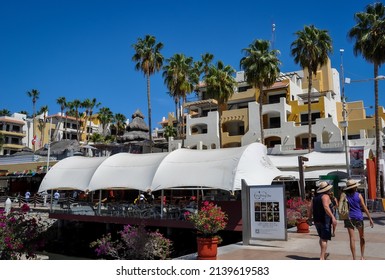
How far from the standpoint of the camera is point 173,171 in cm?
1734

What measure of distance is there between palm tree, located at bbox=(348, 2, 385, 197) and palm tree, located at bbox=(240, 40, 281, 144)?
8151mm

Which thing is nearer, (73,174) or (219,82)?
(73,174)

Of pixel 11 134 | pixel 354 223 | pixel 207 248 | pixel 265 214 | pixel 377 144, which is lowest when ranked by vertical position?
pixel 207 248

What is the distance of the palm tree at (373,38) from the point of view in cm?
2339

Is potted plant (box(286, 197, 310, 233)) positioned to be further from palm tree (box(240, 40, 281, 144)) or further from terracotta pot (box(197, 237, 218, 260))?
palm tree (box(240, 40, 281, 144))

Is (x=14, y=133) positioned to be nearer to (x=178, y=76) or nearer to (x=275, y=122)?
(x=178, y=76)

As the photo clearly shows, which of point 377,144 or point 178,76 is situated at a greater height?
point 178,76

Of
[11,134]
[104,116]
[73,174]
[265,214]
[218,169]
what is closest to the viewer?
[265,214]

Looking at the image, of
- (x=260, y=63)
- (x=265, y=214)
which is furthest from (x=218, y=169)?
(x=260, y=63)

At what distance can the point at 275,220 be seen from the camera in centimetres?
1093

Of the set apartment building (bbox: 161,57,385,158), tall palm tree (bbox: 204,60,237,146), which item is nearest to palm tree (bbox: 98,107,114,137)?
apartment building (bbox: 161,57,385,158)

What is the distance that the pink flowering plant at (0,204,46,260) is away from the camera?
866 centimetres

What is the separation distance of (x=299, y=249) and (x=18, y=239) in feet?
22.4
